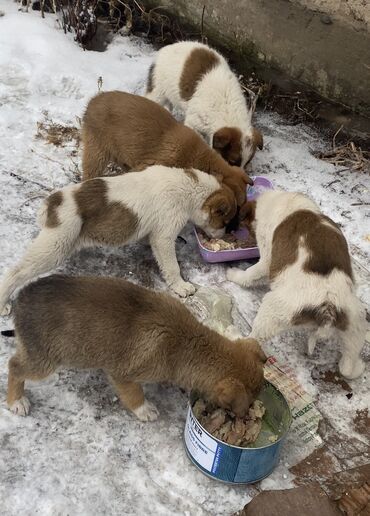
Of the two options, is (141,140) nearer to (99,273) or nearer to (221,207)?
(221,207)

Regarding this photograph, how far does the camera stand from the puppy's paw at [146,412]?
3.88 metres

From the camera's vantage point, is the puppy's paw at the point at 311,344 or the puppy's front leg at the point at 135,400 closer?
the puppy's front leg at the point at 135,400

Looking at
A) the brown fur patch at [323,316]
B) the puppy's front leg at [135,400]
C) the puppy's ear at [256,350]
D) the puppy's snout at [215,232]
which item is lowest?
the puppy's front leg at [135,400]

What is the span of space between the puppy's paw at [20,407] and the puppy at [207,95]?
3175 mm

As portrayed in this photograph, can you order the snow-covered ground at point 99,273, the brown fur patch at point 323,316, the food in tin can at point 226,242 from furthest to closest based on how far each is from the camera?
the food in tin can at point 226,242
the brown fur patch at point 323,316
the snow-covered ground at point 99,273

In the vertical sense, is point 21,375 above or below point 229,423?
below

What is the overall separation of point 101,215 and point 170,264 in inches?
30.1

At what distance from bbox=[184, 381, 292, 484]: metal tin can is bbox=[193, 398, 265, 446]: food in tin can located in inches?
3.1

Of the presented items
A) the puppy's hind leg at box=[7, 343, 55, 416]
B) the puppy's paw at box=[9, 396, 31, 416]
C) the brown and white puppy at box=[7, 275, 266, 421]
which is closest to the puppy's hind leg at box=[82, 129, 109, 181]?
the brown and white puppy at box=[7, 275, 266, 421]

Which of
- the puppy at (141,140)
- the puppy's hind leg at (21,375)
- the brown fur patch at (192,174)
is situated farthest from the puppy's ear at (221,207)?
the puppy's hind leg at (21,375)

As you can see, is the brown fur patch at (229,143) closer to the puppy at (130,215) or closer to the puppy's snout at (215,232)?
the puppy at (130,215)

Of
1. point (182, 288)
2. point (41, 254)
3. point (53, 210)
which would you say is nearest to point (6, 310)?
point (41, 254)

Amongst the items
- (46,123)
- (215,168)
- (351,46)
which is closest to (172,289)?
(215,168)

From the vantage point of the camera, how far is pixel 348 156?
6750 millimetres
